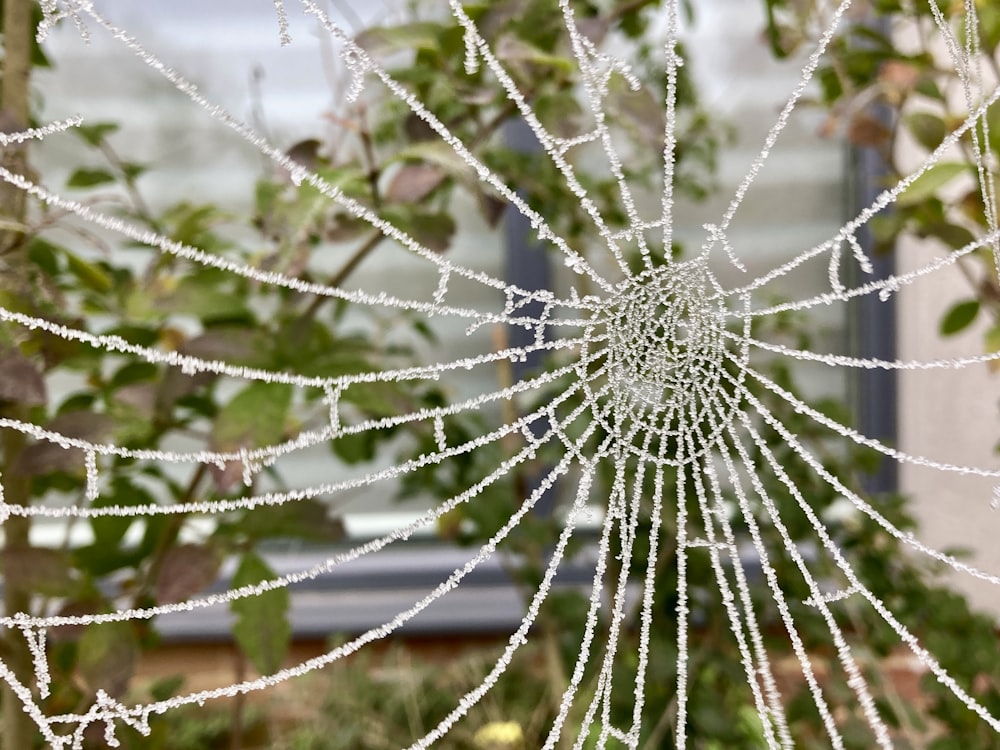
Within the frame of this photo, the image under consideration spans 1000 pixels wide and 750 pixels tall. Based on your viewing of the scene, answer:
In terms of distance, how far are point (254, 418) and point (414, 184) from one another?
13 centimetres

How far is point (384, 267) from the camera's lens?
1179 millimetres

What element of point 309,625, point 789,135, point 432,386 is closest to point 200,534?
point 432,386

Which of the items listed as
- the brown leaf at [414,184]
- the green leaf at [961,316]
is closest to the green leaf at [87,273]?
the brown leaf at [414,184]

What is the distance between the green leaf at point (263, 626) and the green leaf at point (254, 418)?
0.09m

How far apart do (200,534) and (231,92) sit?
81cm

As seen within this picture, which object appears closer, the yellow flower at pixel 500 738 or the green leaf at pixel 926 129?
the green leaf at pixel 926 129

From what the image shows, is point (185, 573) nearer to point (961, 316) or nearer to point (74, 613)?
point (74, 613)

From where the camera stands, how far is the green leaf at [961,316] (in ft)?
1.80

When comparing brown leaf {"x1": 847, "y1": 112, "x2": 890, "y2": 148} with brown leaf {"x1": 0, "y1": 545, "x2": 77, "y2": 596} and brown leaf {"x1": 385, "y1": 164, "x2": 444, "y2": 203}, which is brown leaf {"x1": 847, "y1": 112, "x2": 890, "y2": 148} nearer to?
brown leaf {"x1": 385, "y1": 164, "x2": 444, "y2": 203}

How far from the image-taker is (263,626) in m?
0.40

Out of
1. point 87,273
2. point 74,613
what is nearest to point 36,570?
point 74,613

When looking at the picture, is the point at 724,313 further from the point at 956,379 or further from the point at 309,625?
the point at 309,625

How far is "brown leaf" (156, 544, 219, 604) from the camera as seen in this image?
383 millimetres

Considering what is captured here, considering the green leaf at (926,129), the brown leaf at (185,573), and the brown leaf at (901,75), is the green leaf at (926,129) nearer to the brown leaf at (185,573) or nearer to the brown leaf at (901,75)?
the brown leaf at (901,75)
